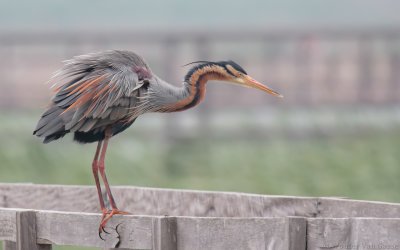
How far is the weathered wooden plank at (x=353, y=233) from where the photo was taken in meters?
5.79

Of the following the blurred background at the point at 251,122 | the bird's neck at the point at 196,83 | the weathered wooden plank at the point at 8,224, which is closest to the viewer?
the weathered wooden plank at the point at 8,224

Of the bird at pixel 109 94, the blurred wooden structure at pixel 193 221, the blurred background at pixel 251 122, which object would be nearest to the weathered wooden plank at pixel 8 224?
the blurred wooden structure at pixel 193 221

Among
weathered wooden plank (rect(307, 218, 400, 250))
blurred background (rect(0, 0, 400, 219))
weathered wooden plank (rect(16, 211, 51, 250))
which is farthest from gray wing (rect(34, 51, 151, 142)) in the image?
blurred background (rect(0, 0, 400, 219))

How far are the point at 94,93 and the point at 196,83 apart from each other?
68 cm

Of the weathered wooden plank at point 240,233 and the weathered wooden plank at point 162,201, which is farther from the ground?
the weathered wooden plank at point 162,201

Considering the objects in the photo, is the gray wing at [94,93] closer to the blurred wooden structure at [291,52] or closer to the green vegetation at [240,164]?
the green vegetation at [240,164]

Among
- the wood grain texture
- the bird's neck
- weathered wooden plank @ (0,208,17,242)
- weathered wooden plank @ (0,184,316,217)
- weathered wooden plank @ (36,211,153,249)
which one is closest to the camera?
weathered wooden plank @ (36,211,153,249)

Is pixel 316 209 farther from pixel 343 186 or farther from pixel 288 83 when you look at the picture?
pixel 288 83

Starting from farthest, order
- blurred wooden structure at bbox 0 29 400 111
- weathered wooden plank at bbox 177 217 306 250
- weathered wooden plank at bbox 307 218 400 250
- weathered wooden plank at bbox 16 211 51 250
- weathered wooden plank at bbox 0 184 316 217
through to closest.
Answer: blurred wooden structure at bbox 0 29 400 111 → weathered wooden plank at bbox 0 184 316 217 → weathered wooden plank at bbox 16 211 51 250 → weathered wooden plank at bbox 177 217 306 250 → weathered wooden plank at bbox 307 218 400 250

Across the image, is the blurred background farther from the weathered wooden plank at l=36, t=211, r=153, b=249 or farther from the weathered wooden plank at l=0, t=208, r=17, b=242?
the weathered wooden plank at l=36, t=211, r=153, b=249

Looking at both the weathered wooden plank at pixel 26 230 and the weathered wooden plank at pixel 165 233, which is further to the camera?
the weathered wooden plank at pixel 26 230

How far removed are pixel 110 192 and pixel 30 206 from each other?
2.67 ft

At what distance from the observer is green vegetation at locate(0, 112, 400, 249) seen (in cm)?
1287

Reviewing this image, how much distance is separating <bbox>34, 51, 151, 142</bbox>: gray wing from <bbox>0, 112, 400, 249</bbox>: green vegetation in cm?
513
